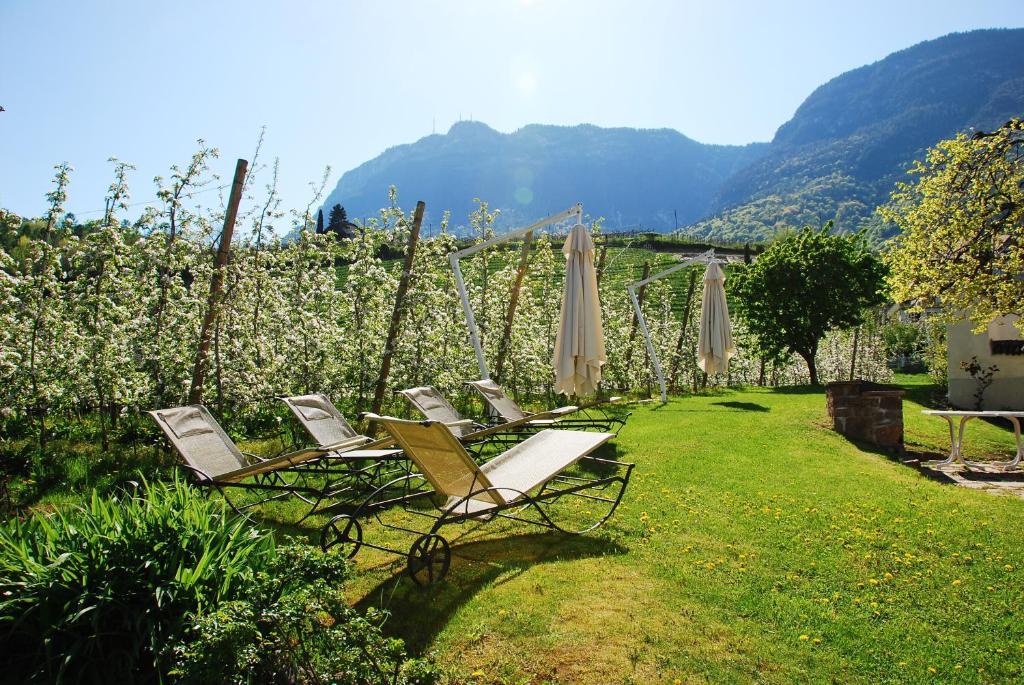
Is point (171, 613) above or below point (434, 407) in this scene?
below

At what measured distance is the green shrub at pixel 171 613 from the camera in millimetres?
2562

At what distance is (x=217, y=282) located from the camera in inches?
294

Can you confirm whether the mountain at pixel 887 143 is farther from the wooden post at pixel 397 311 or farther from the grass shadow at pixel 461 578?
the grass shadow at pixel 461 578

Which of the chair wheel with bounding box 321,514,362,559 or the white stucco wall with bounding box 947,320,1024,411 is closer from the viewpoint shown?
the chair wheel with bounding box 321,514,362,559

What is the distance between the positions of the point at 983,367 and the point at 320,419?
14.8 meters

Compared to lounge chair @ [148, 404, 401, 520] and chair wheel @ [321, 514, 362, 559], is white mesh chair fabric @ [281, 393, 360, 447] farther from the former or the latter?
chair wheel @ [321, 514, 362, 559]

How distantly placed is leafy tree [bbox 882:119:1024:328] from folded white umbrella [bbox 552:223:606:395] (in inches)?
206

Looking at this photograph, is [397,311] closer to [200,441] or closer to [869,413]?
[200,441]

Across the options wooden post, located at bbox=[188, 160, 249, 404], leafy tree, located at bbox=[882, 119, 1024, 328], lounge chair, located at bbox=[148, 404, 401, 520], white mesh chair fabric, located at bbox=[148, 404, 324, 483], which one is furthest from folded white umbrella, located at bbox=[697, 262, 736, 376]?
white mesh chair fabric, located at bbox=[148, 404, 324, 483]

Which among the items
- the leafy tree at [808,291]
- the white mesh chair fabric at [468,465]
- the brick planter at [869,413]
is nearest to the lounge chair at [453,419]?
the white mesh chair fabric at [468,465]

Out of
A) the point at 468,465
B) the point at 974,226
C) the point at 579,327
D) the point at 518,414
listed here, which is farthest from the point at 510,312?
the point at 468,465

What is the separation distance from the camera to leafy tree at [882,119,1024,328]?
8461 mm

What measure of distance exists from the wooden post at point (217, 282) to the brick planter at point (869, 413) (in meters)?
8.50

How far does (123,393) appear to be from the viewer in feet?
24.6
